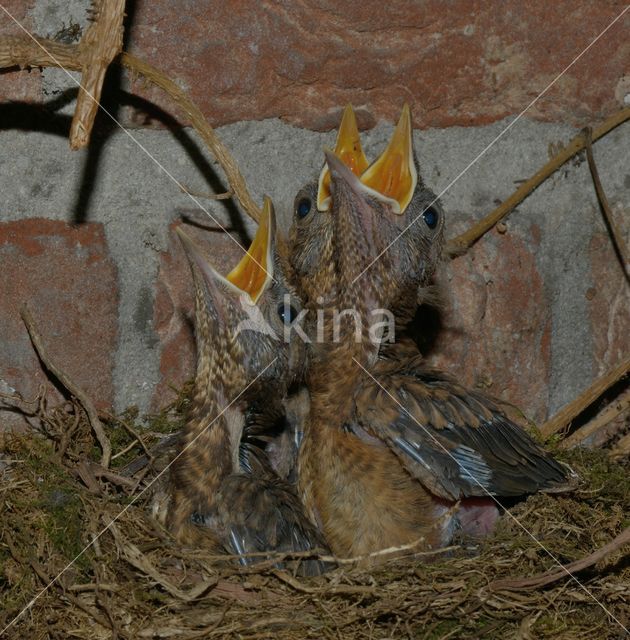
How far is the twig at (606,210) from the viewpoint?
2223 millimetres

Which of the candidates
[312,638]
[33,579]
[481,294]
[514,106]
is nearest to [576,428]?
[481,294]

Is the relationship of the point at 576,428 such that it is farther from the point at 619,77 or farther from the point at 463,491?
the point at 619,77

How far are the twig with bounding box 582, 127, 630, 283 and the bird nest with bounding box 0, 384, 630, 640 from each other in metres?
0.67

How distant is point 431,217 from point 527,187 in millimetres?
212

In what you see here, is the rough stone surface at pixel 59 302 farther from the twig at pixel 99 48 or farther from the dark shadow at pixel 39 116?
the twig at pixel 99 48

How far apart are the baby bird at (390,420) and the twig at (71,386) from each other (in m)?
0.40

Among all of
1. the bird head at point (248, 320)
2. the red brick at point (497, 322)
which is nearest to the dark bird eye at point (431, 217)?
the red brick at point (497, 322)

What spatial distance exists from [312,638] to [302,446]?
0.60m

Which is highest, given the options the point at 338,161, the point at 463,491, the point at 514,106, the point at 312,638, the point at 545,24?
the point at 545,24

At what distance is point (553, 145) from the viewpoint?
2240mm

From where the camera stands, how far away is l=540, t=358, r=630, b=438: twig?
2.11 meters

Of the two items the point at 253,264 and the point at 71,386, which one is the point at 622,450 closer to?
the point at 253,264

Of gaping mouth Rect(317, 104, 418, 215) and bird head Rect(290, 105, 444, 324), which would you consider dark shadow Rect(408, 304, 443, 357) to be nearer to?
bird head Rect(290, 105, 444, 324)

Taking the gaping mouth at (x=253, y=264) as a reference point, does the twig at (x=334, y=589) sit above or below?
below
